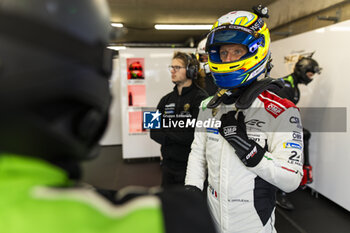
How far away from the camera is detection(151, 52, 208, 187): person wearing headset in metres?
2.06

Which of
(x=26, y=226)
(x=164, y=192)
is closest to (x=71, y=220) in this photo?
(x=26, y=226)

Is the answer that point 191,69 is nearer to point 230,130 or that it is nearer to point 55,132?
point 230,130

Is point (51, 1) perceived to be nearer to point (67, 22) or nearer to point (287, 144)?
point (67, 22)

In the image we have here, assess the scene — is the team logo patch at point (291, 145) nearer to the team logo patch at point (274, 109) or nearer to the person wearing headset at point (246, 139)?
the person wearing headset at point (246, 139)

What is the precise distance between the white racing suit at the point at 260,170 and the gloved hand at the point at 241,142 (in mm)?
31

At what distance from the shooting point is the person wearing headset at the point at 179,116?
206cm

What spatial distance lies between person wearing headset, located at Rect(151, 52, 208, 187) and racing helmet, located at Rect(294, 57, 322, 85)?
5.90ft

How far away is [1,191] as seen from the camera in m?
0.33

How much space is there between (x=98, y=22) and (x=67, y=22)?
0.24 ft

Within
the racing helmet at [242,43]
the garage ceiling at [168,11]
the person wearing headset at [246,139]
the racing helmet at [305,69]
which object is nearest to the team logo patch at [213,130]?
the person wearing headset at [246,139]

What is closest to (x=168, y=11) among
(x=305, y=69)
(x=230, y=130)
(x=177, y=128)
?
(x=305, y=69)

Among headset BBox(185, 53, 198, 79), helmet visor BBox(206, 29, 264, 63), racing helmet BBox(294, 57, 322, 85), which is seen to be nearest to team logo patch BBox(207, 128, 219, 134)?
helmet visor BBox(206, 29, 264, 63)

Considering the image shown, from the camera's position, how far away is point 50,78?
13.4 inches

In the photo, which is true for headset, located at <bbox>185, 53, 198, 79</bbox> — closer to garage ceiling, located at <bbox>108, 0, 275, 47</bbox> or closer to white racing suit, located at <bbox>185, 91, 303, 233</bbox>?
white racing suit, located at <bbox>185, 91, 303, 233</bbox>
